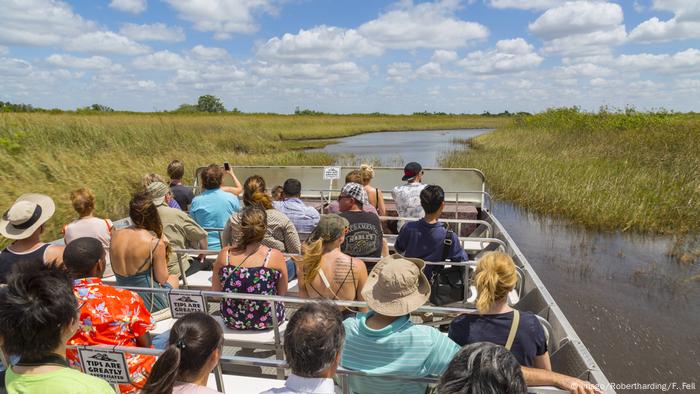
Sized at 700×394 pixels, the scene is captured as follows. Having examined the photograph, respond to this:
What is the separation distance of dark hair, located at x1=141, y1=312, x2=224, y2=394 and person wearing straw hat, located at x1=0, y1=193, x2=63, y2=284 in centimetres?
193

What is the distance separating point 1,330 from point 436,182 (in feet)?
21.9

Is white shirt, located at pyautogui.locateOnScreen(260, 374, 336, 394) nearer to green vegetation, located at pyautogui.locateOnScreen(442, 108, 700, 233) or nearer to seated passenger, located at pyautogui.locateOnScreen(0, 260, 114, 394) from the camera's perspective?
seated passenger, located at pyautogui.locateOnScreen(0, 260, 114, 394)

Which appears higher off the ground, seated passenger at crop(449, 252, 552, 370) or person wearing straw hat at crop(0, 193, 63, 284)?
person wearing straw hat at crop(0, 193, 63, 284)

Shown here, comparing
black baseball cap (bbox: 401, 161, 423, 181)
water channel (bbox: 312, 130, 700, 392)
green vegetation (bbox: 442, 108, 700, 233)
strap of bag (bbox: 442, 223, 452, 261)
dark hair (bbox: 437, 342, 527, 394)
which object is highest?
black baseball cap (bbox: 401, 161, 423, 181)

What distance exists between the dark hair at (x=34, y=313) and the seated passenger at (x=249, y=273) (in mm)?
1325

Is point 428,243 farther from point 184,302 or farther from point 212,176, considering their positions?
point 212,176

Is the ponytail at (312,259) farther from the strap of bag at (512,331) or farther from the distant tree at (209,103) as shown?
the distant tree at (209,103)

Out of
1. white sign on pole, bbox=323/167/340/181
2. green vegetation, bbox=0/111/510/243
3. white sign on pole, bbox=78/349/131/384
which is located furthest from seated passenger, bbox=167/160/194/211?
white sign on pole, bbox=78/349/131/384

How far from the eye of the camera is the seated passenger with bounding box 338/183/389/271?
163 inches

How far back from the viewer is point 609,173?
13805 mm

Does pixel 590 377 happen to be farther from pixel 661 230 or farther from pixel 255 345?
pixel 661 230

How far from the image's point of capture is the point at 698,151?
1474cm

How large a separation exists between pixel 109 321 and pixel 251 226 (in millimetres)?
1016

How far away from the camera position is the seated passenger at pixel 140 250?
342 cm
